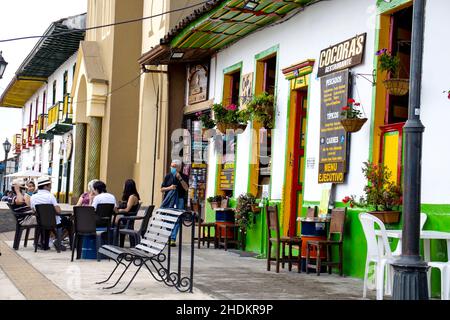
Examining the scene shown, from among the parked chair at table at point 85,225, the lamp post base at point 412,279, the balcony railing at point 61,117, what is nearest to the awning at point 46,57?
the balcony railing at point 61,117

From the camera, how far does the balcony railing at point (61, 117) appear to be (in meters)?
29.9

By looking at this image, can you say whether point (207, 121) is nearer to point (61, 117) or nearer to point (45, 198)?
point (45, 198)

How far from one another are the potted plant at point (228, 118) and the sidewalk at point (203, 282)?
3.23 metres

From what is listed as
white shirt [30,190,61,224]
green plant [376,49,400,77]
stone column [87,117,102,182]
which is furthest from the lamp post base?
stone column [87,117,102,182]

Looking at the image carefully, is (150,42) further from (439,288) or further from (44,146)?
(44,146)

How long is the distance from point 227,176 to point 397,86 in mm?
6996

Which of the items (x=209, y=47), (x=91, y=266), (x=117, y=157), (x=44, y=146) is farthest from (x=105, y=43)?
(x=44, y=146)

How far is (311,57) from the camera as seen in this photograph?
12578 mm

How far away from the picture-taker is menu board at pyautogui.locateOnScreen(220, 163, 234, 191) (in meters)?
16.0

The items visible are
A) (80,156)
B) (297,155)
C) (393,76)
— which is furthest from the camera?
(80,156)

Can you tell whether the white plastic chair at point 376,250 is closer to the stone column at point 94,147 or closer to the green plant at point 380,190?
the green plant at point 380,190

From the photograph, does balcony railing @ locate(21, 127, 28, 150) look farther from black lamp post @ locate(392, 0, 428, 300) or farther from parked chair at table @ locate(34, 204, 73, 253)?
black lamp post @ locate(392, 0, 428, 300)

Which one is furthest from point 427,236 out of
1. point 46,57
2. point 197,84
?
point 46,57

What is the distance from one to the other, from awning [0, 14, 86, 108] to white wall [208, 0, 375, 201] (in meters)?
9.34
